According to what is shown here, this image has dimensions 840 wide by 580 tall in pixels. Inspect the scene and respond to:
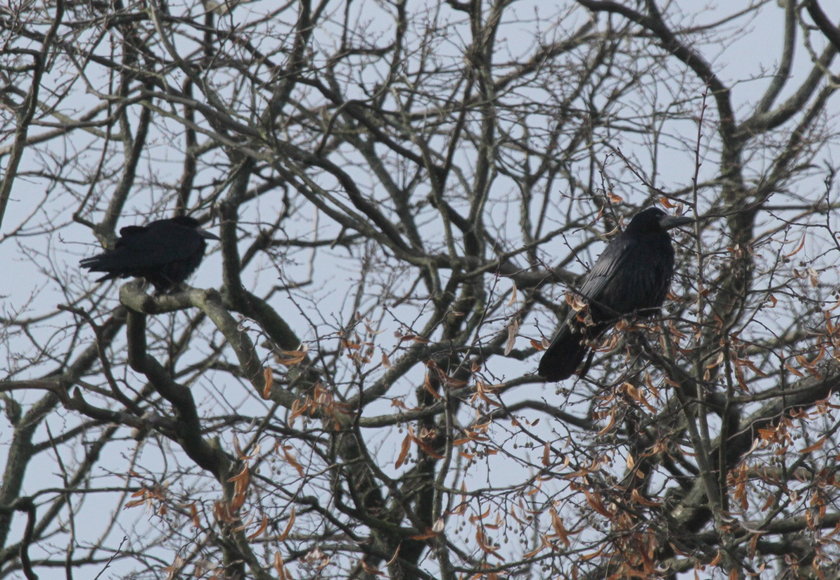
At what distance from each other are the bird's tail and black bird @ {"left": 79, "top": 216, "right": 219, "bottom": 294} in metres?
3.28

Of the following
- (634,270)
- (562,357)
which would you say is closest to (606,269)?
(634,270)

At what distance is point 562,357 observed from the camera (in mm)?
6410

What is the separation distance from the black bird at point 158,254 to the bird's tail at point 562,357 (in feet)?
10.8

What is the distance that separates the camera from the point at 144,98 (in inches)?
327

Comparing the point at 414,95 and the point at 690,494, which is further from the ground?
the point at 414,95

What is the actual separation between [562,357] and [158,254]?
3.60m

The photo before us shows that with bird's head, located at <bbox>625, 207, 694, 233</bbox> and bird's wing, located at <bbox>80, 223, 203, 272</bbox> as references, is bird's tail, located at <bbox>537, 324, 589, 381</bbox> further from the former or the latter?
bird's wing, located at <bbox>80, 223, 203, 272</bbox>

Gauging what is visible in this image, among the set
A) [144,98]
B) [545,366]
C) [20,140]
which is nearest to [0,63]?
[144,98]

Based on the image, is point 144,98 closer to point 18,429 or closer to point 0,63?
point 0,63

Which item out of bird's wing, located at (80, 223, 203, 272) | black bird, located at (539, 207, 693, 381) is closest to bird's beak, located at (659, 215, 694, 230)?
black bird, located at (539, 207, 693, 381)

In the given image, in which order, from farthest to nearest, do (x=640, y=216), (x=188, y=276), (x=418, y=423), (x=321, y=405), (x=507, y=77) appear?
(x=507, y=77), (x=188, y=276), (x=640, y=216), (x=418, y=423), (x=321, y=405)

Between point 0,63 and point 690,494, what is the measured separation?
20.3 feet

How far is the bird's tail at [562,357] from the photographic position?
6.35 m

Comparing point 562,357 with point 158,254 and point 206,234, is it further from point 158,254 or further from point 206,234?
point 206,234
